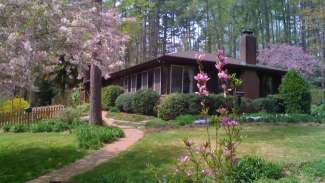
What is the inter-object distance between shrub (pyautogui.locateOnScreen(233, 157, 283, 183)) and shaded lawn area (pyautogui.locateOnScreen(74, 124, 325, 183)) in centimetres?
55

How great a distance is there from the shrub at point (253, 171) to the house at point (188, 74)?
1432 cm

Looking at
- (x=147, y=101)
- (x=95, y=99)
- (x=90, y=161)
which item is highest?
(x=95, y=99)

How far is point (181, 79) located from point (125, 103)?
11.4 ft

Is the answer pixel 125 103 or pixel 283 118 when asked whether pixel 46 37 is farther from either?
pixel 125 103

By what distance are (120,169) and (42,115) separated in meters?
12.2

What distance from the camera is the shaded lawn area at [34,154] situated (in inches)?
342

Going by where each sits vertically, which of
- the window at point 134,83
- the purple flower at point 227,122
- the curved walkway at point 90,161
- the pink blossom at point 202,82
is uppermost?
the window at point 134,83

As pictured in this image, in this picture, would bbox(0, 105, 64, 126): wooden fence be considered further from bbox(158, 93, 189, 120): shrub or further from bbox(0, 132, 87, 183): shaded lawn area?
bbox(158, 93, 189, 120): shrub

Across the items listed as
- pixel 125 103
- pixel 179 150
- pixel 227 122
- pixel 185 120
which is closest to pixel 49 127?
pixel 185 120

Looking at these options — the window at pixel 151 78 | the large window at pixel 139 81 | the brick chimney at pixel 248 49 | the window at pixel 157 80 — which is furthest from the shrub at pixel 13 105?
the brick chimney at pixel 248 49

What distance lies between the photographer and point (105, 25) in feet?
30.9

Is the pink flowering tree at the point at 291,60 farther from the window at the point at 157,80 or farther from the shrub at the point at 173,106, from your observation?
the shrub at the point at 173,106

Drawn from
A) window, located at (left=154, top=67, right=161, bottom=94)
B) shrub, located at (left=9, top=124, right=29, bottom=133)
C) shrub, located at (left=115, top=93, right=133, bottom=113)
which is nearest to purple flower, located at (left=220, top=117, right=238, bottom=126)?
shrub, located at (left=9, top=124, right=29, bottom=133)

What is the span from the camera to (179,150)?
420 inches
